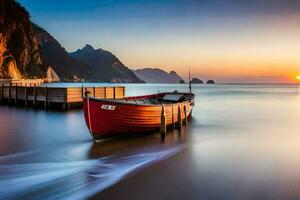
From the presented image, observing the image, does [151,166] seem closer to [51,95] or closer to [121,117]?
[121,117]

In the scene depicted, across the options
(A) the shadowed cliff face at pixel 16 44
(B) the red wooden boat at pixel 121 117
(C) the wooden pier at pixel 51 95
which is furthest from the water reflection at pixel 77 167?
(A) the shadowed cliff face at pixel 16 44

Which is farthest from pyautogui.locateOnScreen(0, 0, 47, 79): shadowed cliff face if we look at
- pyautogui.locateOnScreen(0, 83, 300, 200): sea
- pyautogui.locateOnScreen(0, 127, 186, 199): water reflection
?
pyautogui.locateOnScreen(0, 127, 186, 199): water reflection

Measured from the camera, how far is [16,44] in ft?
417

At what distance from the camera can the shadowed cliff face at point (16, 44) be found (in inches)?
3964

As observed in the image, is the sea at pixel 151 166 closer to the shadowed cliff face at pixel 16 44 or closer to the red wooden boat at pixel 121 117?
the red wooden boat at pixel 121 117

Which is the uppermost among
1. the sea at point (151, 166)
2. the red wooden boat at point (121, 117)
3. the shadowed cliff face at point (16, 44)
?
the shadowed cliff face at point (16, 44)

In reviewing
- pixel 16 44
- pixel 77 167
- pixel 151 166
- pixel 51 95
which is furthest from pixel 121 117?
pixel 16 44

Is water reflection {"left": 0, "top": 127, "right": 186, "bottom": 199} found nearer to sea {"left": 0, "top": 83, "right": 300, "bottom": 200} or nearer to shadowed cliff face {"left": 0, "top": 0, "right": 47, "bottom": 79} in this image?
sea {"left": 0, "top": 83, "right": 300, "bottom": 200}

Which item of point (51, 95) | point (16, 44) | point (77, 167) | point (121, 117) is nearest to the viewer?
point (77, 167)

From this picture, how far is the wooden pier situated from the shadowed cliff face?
202 ft

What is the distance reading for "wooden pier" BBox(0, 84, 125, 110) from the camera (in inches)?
1217

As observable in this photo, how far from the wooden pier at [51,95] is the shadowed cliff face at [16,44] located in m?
61.6

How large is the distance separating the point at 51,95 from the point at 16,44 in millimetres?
107313

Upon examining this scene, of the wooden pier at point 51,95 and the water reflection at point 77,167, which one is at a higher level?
the wooden pier at point 51,95
